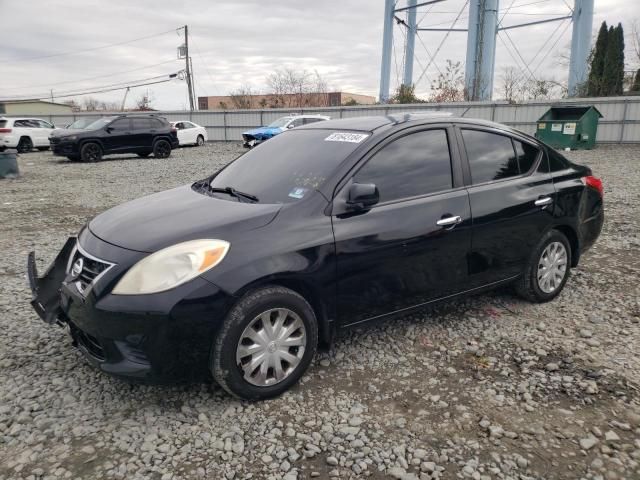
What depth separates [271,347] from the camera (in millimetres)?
2883

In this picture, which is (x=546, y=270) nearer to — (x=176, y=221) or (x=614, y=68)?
(x=176, y=221)

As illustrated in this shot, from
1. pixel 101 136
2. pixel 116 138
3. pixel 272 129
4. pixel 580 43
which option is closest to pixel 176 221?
pixel 101 136

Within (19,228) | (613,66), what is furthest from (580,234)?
(613,66)

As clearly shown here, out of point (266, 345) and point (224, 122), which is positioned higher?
point (224, 122)

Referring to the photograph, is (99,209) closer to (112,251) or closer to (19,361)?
(19,361)

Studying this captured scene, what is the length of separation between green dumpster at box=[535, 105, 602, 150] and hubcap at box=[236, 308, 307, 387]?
19.0m

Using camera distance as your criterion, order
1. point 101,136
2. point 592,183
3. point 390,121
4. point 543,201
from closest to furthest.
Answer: point 390,121, point 543,201, point 592,183, point 101,136

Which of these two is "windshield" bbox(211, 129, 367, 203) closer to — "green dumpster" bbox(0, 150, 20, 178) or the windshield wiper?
the windshield wiper

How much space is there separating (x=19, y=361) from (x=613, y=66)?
32.2 meters

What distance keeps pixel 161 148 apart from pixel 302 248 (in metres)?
17.3

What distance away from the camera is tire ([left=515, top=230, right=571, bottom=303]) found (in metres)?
4.20

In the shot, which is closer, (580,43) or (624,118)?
(624,118)

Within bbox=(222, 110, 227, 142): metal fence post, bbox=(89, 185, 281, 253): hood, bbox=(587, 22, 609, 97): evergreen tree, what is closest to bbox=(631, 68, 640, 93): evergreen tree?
bbox=(587, 22, 609, 97): evergreen tree

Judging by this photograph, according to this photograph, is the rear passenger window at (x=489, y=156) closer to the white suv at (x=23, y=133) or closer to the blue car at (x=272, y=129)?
the blue car at (x=272, y=129)
